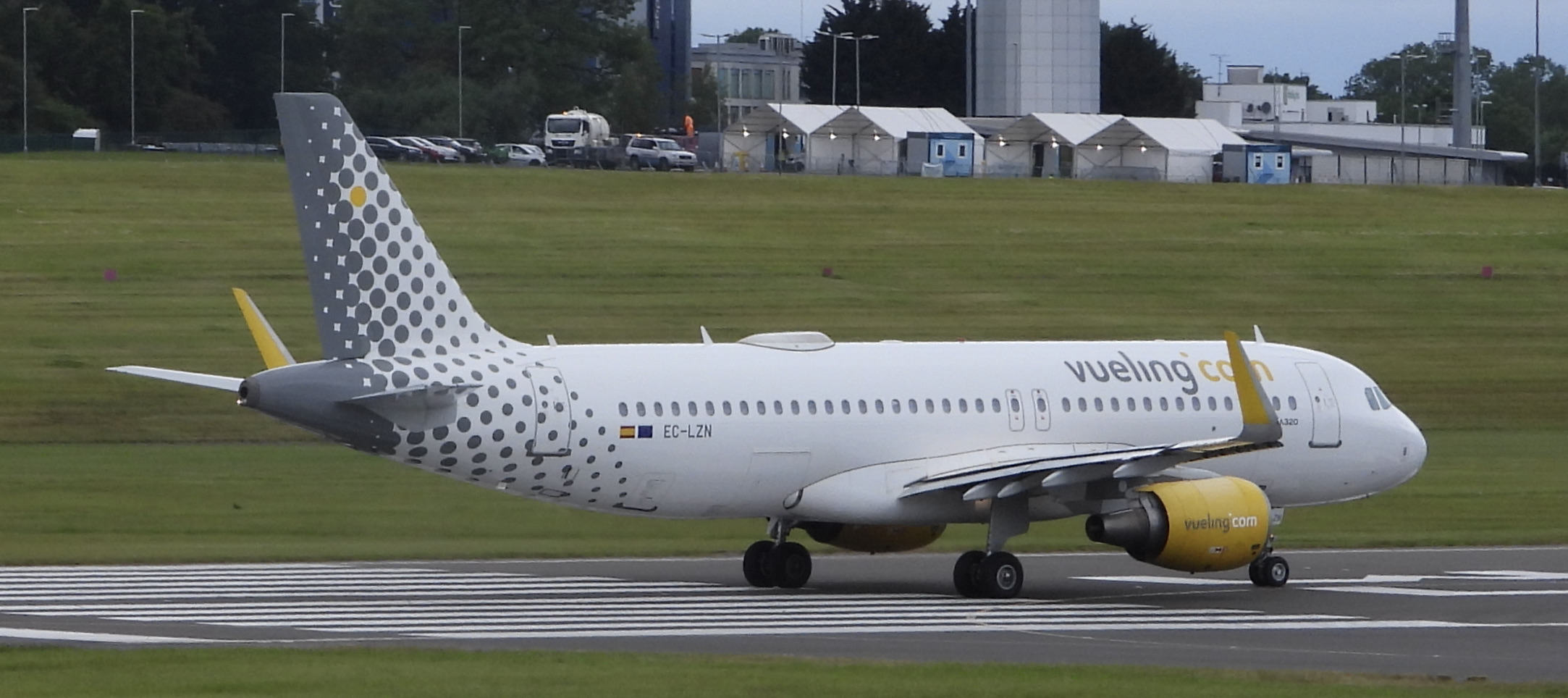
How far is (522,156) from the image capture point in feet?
352

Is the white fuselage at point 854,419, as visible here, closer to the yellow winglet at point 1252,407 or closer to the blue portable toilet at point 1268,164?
the yellow winglet at point 1252,407

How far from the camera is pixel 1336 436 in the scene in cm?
2941

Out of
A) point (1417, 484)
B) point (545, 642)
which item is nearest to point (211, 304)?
point (1417, 484)

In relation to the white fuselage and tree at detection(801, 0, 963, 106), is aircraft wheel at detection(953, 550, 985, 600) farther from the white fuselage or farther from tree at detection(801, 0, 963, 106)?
tree at detection(801, 0, 963, 106)

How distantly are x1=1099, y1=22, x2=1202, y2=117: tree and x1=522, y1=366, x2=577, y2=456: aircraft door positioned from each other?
128 metres

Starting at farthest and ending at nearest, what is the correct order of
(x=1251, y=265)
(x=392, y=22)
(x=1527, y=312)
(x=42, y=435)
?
(x=392, y=22), (x=1251, y=265), (x=1527, y=312), (x=42, y=435)

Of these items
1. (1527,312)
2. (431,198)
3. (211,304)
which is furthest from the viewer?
(431,198)

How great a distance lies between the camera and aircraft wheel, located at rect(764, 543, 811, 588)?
2723 centimetres

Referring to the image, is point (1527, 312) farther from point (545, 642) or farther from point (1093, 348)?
point (545, 642)

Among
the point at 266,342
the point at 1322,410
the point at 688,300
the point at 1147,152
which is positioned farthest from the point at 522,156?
the point at 266,342

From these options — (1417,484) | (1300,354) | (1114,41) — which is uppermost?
(1114,41)

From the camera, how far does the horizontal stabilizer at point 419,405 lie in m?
23.7

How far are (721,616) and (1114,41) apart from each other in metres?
132

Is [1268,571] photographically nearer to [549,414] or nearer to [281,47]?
[549,414]
